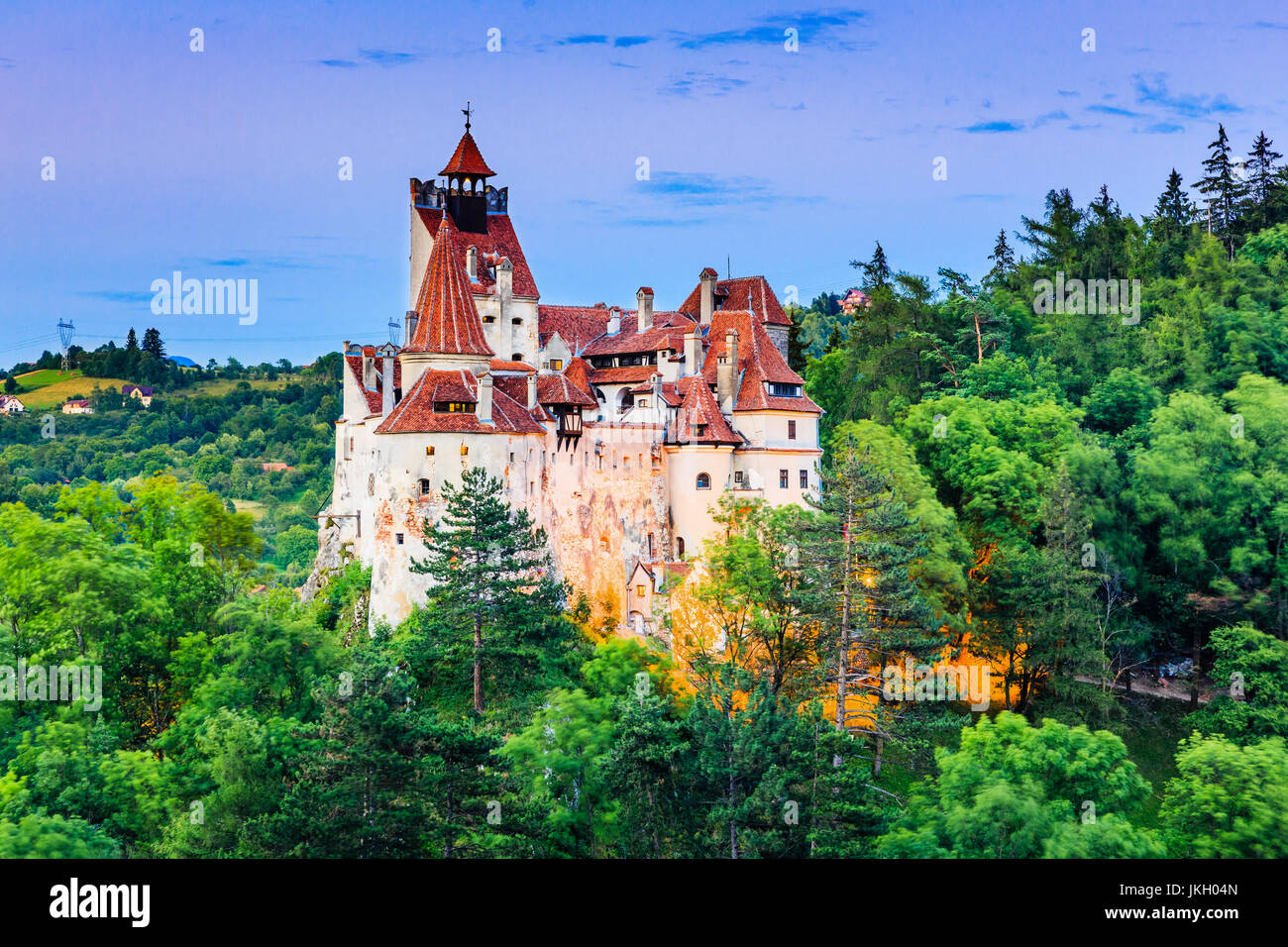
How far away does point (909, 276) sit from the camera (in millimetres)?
67875

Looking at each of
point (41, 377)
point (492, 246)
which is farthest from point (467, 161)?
point (41, 377)

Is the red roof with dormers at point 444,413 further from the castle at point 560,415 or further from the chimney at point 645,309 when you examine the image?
the chimney at point 645,309

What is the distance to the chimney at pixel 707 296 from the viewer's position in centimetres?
5950

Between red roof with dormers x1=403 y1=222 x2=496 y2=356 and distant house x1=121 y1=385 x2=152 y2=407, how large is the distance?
228ft

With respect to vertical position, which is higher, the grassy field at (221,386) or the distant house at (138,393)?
the grassy field at (221,386)

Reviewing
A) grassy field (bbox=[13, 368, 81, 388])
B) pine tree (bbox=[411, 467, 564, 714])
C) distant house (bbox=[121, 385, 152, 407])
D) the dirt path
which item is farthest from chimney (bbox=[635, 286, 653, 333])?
grassy field (bbox=[13, 368, 81, 388])

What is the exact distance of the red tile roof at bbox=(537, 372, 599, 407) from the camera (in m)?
52.1

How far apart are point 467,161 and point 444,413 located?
50.7 feet

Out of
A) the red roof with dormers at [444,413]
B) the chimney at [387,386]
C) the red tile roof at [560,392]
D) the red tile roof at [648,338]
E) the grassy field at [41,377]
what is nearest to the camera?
the red roof with dormers at [444,413]

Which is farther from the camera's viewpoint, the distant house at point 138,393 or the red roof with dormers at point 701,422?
the distant house at point 138,393

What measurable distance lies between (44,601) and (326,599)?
39.8 feet

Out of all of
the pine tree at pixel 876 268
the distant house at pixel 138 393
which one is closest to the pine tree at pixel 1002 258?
the pine tree at pixel 876 268

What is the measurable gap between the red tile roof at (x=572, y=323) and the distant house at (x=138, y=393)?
2520 inches

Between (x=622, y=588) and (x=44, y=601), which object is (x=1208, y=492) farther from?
(x=44, y=601)
